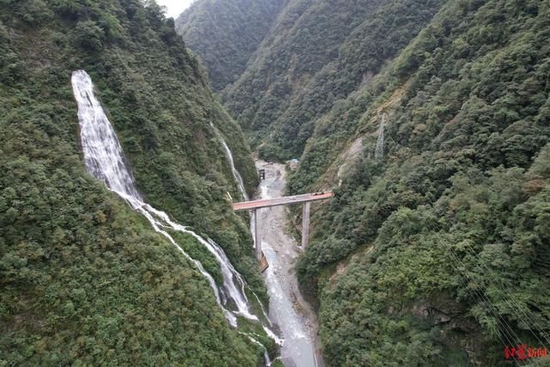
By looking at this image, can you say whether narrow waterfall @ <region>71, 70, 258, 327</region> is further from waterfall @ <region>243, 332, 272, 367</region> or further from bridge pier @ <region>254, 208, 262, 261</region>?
bridge pier @ <region>254, 208, 262, 261</region>

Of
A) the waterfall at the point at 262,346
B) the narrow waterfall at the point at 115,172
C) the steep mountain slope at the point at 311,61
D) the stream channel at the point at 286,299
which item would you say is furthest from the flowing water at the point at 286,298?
the steep mountain slope at the point at 311,61

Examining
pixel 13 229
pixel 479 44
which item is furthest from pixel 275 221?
pixel 13 229

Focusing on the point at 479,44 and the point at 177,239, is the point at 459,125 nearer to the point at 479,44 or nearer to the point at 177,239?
the point at 479,44

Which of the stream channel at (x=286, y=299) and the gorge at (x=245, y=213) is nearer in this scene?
the gorge at (x=245, y=213)

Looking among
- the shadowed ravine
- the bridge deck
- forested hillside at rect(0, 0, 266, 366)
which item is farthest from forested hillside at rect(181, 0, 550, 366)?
forested hillside at rect(0, 0, 266, 366)

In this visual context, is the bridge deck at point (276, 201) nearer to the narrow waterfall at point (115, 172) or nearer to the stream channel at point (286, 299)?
the stream channel at point (286, 299)

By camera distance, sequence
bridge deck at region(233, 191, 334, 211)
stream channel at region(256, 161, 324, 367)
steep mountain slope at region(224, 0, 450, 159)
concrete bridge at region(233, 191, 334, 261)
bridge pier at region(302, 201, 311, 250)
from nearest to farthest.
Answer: stream channel at region(256, 161, 324, 367)
bridge deck at region(233, 191, 334, 211)
concrete bridge at region(233, 191, 334, 261)
bridge pier at region(302, 201, 311, 250)
steep mountain slope at region(224, 0, 450, 159)
